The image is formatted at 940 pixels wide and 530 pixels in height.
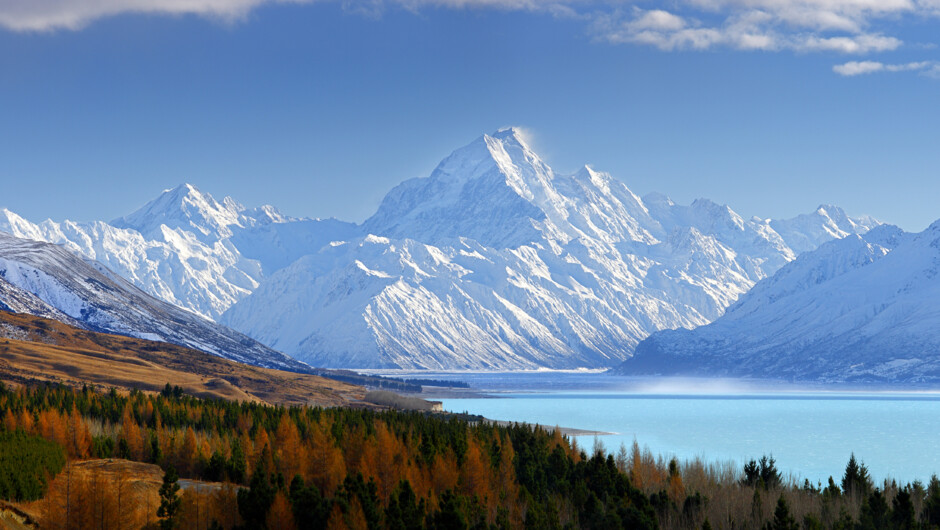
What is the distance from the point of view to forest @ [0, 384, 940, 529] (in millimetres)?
69875

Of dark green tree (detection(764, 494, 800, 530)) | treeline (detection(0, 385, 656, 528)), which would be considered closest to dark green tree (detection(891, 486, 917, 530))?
dark green tree (detection(764, 494, 800, 530))

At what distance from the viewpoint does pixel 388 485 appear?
8638cm

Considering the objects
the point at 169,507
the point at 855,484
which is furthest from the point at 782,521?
the point at 169,507

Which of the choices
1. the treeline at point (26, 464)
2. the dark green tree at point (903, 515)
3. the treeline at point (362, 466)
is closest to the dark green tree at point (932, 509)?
the dark green tree at point (903, 515)

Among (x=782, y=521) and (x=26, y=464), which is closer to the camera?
(x=782, y=521)

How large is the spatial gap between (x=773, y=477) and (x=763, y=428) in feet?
344

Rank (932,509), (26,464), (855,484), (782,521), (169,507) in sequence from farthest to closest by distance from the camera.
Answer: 1. (855,484)
2. (26,464)
3. (932,509)
4. (169,507)
5. (782,521)

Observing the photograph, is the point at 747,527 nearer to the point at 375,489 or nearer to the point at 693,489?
the point at 693,489

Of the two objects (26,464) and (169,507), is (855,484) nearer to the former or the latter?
(169,507)

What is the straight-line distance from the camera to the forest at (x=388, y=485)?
6988cm

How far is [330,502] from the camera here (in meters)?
73.7

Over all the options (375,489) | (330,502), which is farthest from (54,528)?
(375,489)

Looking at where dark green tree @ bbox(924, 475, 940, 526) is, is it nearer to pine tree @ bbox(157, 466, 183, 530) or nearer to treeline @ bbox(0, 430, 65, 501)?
pine tree @ bbox(157, 466, 183, 530)

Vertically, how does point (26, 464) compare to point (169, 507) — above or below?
above
